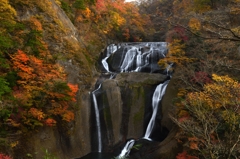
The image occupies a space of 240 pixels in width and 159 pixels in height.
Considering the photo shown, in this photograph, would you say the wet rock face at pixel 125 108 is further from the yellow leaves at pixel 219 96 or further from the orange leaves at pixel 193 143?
the yellow leaves at pixel 219 96

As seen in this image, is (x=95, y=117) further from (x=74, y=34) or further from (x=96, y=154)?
(x=74, y=34)

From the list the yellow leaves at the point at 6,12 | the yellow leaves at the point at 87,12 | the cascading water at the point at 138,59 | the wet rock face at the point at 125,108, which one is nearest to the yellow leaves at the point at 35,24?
the yellow leaves at the point at 6,12

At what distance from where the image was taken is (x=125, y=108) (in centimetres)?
1552

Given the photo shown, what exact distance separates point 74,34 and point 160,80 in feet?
28.9

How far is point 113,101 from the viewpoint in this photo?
1531 centimetres

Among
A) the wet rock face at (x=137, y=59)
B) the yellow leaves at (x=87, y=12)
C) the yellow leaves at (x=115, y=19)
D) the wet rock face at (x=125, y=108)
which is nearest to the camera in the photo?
the wet rock face at (x=125, y=108)

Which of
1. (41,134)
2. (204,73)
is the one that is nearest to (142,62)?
(204,73)

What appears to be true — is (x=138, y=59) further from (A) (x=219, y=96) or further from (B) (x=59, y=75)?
(A) (x=219, y=96)

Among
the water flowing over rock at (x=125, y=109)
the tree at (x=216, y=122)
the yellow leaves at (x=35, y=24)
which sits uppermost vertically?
the yellow leaves at (x=35, y=24)

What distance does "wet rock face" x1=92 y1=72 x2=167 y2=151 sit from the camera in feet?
48.8

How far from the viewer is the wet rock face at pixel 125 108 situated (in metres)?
14.9

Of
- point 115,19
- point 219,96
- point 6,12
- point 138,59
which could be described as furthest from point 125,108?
point 115,19

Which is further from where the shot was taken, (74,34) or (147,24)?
(147,24)

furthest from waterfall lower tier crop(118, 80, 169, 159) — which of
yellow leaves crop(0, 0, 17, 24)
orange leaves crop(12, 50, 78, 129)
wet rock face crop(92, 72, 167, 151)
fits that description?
yellow leaves crop(0, 0, 17, 24)
